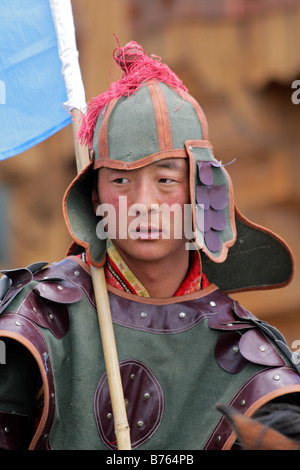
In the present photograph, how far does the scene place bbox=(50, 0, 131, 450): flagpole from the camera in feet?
7.72

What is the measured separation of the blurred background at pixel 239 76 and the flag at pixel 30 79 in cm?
329

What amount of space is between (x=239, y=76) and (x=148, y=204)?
408 cm

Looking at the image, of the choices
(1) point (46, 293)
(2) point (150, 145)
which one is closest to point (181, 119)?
(2) point (150, 145)

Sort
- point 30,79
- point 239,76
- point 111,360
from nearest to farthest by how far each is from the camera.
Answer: point 111,360 → point 30,79 → point 239,76

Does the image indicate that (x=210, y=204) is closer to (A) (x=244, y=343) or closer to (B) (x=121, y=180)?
(B) (x=121, y=180)

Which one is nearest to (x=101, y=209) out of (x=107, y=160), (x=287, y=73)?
(x=107, y=160)

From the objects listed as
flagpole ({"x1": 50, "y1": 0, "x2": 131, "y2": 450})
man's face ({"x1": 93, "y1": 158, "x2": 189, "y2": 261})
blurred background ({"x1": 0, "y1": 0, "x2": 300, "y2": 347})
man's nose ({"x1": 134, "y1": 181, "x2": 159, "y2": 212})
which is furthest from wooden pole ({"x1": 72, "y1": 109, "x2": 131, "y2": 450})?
blurred background ({"x1": 0, "y1": 0, "x2": 300, "y2": 347})

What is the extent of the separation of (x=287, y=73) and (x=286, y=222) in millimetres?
1117

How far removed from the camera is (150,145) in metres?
2.45

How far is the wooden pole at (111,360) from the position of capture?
92.1 inches

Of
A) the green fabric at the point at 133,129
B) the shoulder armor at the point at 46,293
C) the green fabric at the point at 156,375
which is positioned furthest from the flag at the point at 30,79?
the green fabric at the point at 156,375

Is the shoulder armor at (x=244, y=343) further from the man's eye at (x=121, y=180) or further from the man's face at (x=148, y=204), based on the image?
the man's eye at (x=121, y=180)
